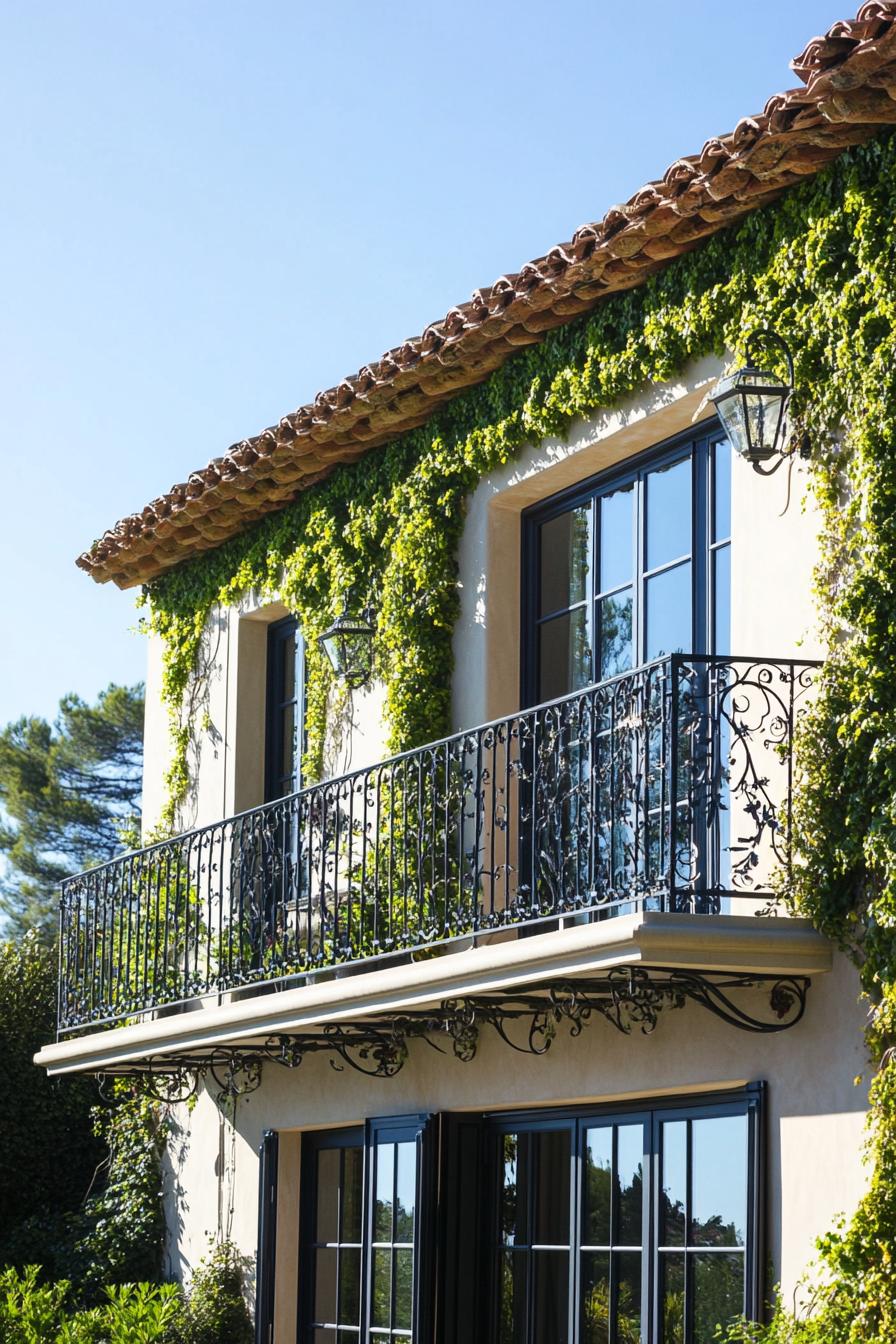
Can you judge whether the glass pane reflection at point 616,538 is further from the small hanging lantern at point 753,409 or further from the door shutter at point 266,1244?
the door shutter at point 266,1244

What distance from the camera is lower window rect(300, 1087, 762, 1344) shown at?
9070 mm

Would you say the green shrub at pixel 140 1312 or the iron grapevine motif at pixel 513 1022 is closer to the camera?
the iron grapevine motif at pixel 513 1022

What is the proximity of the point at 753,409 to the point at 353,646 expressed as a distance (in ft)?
14.5

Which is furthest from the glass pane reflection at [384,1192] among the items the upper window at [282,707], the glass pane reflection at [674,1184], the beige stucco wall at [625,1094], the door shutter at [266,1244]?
the upper window at [282,707]

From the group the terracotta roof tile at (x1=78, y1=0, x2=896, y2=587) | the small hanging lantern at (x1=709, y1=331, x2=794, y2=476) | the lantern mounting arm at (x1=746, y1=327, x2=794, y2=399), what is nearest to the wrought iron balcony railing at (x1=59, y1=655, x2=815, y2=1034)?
the small hanging lantern at (x1=709, y1=331, x2=794, y2=476)

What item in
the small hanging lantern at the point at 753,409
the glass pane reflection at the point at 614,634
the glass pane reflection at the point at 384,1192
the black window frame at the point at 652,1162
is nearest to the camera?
the black window frame at the point at 652,1162

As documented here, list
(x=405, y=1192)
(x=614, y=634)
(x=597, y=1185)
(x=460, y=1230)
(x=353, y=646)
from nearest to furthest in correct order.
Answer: (x=597, y=1185) < (x=614, y=634) < (x=460, y=1230) < (x=405, y=1192) < (x=353, y=646)

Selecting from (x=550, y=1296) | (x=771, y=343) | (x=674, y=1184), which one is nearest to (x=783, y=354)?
(x=771, y=343)

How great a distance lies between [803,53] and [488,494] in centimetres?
411

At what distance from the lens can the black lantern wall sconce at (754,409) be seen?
8781mm

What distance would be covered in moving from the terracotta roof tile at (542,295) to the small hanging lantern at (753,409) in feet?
3.05

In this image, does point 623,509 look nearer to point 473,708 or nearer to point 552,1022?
point 473,708

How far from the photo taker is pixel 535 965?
889cm

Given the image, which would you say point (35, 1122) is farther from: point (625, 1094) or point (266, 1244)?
point (625, 1094)
